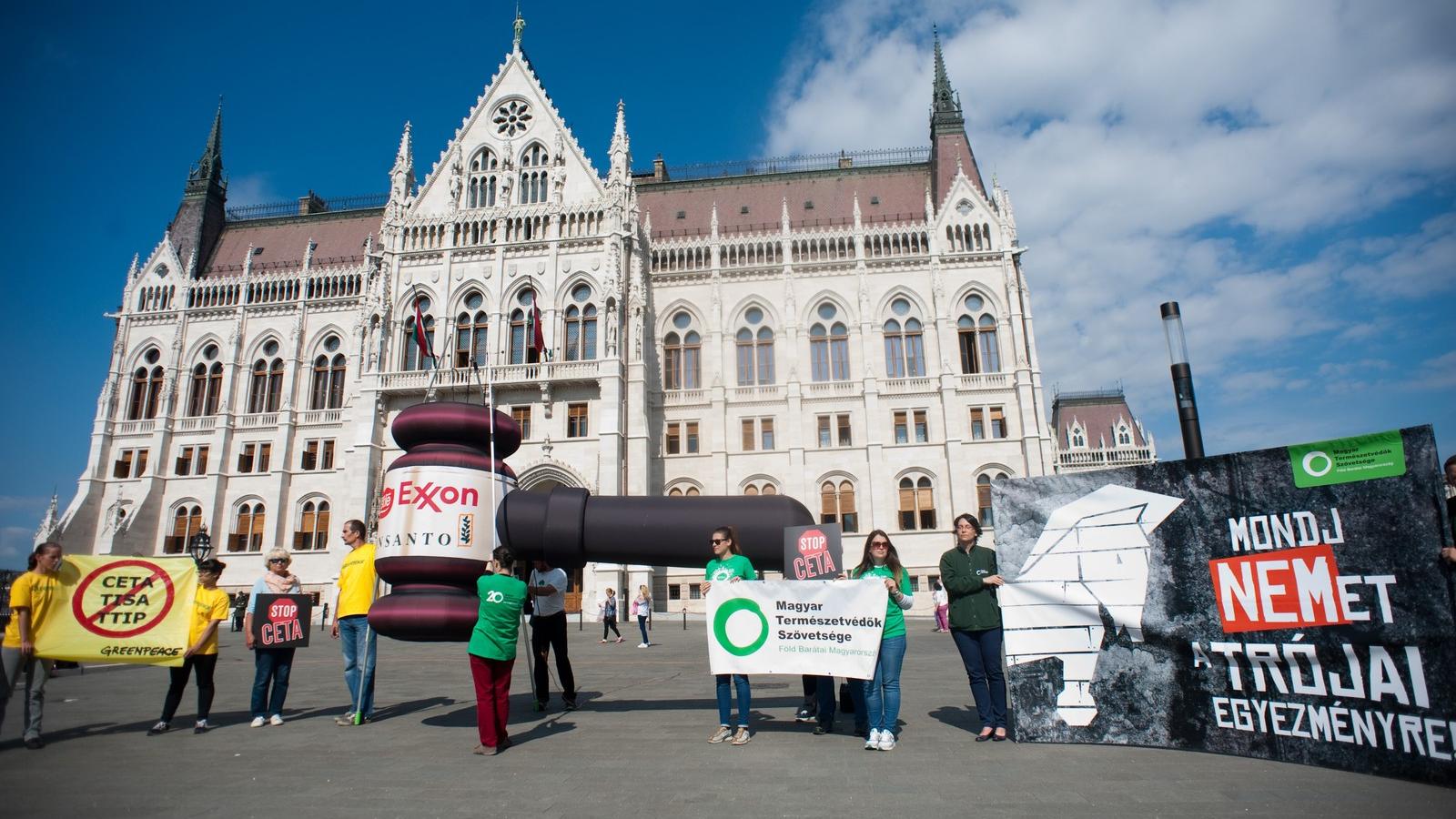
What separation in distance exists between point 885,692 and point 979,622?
4.12 feet

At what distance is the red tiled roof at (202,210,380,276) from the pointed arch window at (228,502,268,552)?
14.2m

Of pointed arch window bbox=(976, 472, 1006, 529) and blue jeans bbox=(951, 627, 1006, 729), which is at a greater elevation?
pointed arch window bbox=(976, 472, 1006, 529)

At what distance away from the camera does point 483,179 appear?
38.2 m

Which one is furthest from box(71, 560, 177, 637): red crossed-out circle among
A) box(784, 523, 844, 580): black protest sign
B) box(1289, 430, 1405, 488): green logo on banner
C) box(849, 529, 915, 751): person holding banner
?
box(1289, 430, 1405, 488): green logo on banner

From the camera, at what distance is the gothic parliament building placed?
34438mm

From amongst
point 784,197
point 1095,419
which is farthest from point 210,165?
point 1095,419

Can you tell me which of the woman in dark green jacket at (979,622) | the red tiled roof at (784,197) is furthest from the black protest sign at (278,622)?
the red tiled roof at (784,197)

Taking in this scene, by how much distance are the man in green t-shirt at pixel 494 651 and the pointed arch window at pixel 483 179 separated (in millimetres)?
34092

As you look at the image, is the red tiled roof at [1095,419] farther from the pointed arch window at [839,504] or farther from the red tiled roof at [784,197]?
the pointed arch window at [839,504]

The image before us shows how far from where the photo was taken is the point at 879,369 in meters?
36.5

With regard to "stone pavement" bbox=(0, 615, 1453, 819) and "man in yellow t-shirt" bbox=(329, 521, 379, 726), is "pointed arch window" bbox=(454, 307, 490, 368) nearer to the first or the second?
"stone pavement" bbox=(0, 615, 1453, 819)

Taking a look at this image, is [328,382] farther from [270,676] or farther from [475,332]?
[270,676]

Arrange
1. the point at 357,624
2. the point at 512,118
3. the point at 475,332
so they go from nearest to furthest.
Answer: the point at 357,624 → the point at 475,332 → the point at 512,118

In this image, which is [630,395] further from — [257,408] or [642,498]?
[642,498]
